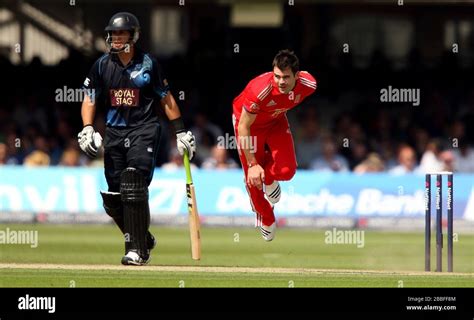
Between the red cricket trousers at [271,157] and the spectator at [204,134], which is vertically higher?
the spectator at [204,134]

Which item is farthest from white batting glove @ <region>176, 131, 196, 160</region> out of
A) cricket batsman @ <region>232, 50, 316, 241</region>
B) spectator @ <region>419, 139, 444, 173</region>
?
spectator @ <region>419, 139, 444, 173</region>

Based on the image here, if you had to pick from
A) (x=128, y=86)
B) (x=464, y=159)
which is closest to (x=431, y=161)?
(x=464, y=159)

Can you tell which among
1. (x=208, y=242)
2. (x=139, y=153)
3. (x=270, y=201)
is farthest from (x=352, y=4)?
(x=139, y=153)

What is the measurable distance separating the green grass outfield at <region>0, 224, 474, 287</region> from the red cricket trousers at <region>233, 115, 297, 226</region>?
2.27 ft

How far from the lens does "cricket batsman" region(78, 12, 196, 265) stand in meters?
12.8

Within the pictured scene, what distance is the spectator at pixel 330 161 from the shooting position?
23.0m

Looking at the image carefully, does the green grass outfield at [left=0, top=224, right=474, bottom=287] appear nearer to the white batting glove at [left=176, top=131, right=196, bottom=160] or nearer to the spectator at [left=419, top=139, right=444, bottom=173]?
the white batting glove at [left=176, top=131, right=196, bottom=160]

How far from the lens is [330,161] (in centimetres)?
2316

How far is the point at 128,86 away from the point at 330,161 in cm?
1079

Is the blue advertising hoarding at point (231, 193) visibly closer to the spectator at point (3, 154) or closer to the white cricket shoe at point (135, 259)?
the spectator at point (3, 154)

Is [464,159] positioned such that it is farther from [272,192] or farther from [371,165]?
[272,192]

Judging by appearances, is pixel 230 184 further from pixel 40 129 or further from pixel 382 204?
pixel 40 129

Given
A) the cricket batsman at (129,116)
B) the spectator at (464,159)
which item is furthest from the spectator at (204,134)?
the cricket batsman at (129,116)

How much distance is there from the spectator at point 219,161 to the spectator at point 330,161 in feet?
5.14
